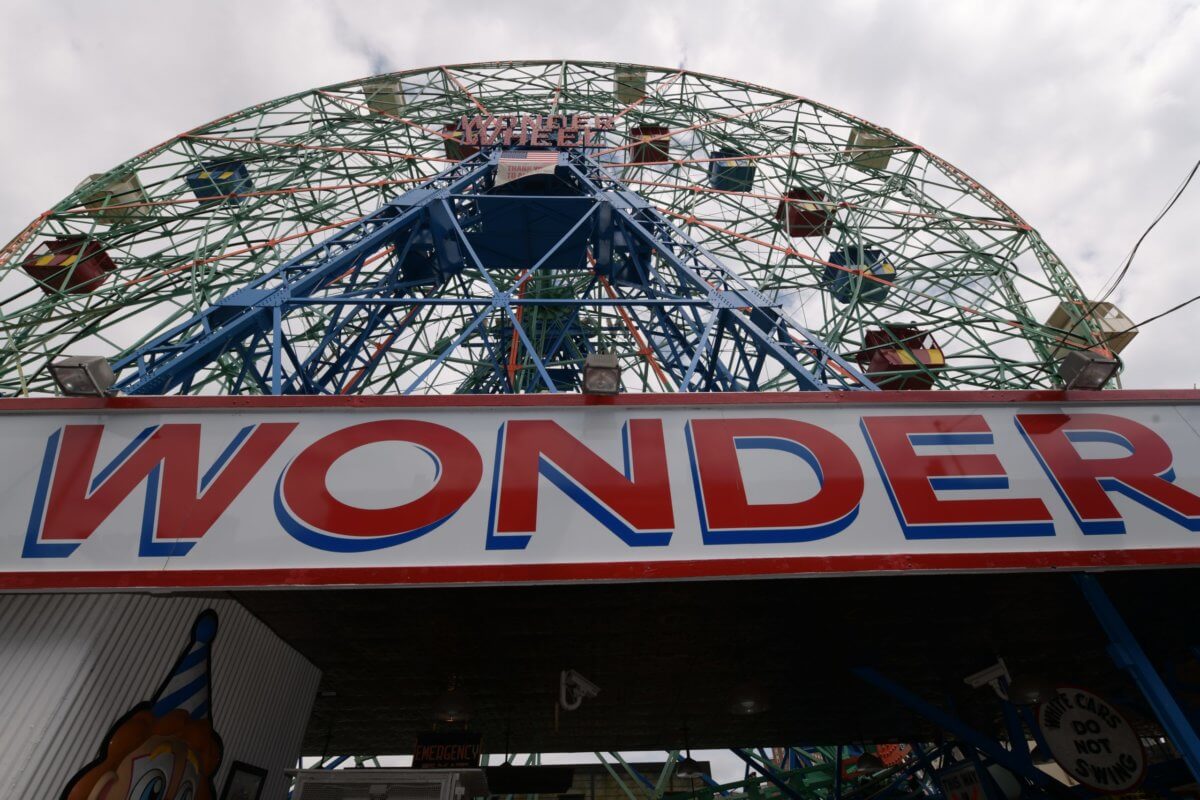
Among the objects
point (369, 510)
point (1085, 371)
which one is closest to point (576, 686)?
point (369, 510)

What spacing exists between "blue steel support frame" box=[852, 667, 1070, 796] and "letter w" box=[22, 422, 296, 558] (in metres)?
8.25

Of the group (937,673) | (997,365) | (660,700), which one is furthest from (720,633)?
(997,365)

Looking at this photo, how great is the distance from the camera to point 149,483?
17.6 ft

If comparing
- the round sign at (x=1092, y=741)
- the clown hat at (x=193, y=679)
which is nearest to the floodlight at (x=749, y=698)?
the round sign at (x=1092, y=741)

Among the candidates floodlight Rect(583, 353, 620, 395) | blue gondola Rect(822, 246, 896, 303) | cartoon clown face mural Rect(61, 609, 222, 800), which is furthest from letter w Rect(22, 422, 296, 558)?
blue gondola Rect(822, 246, 896, 303)

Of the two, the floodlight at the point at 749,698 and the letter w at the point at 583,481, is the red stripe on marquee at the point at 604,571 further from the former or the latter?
the floodlight at the point at 749,698

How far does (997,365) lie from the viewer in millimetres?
13859

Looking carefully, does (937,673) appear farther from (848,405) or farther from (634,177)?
→ (634,177)

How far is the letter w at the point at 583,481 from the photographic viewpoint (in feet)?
17.1

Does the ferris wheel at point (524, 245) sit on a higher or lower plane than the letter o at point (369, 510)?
higher

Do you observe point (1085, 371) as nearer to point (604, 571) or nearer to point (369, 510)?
point (604, 571)

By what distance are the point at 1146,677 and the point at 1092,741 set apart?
8.66ft

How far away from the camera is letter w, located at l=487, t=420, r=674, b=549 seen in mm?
5219

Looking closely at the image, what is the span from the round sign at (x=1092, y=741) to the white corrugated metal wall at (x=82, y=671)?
962 cm
